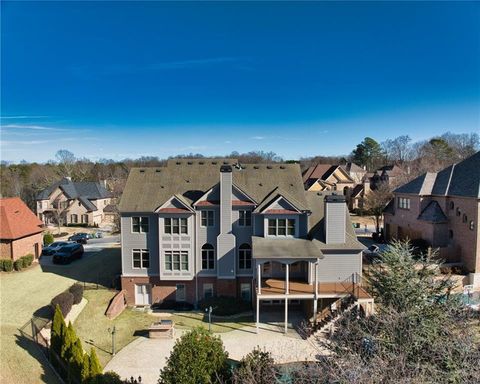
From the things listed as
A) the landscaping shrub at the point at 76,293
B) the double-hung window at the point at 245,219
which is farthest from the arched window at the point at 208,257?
the landscaping shrub at the point at 76,293

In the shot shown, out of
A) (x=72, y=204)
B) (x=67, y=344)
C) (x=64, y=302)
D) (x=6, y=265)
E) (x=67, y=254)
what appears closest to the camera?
(x=67, y=344)

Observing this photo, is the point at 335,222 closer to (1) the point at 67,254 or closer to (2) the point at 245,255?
(2) the point at 245,255

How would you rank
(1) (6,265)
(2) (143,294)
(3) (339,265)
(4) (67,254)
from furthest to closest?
(4) (67,254) < (1) (6,265) < (2) (143,294) < (3) (339,265)

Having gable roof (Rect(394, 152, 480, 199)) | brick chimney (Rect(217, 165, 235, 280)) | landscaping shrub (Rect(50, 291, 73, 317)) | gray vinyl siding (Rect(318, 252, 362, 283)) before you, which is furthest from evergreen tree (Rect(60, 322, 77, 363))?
gable roof (Rect(394, 152, 480, 199))

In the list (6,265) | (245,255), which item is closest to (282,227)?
(245,255)

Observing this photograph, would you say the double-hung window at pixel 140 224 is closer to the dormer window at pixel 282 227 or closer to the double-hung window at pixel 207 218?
the double-hung window at pixel 207 218

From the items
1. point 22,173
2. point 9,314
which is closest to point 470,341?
point 9,314
